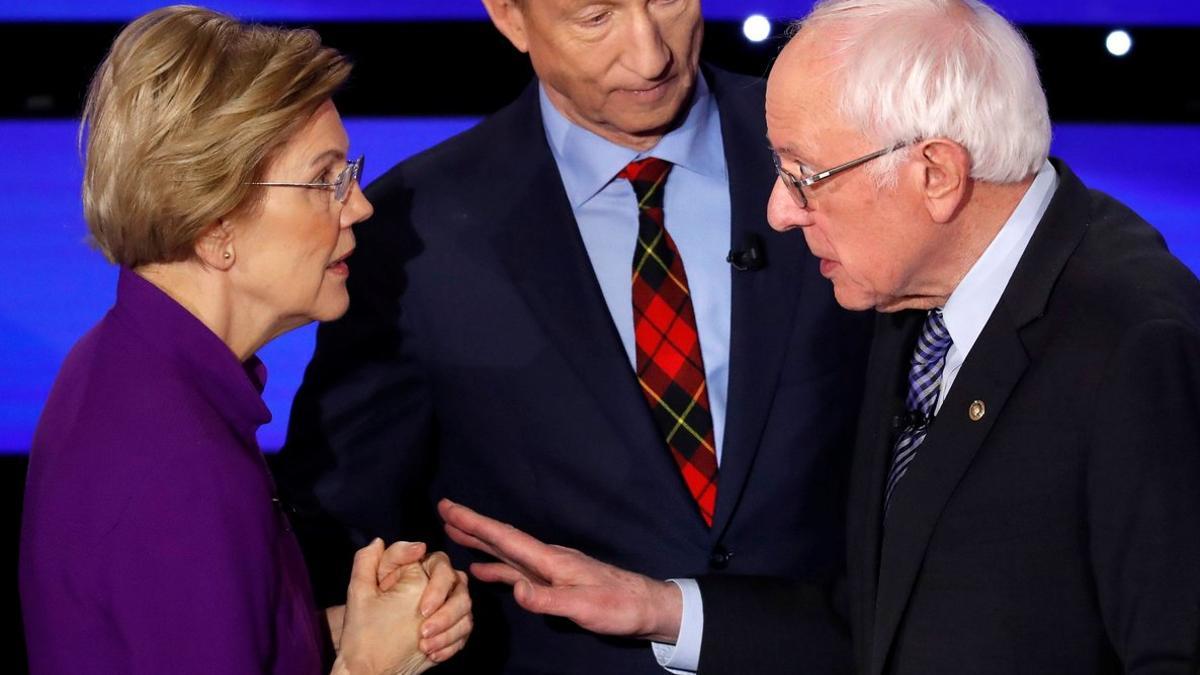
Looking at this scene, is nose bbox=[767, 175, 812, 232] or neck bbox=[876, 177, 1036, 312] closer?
neck bbox=[876, 177, 1036, 312]

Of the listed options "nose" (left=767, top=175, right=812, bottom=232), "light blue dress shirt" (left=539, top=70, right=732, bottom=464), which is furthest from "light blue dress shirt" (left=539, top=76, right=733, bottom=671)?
"nose" (left=767, top=175, right=812, bottom=232)

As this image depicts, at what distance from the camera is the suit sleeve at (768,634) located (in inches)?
101

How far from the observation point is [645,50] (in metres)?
2.62

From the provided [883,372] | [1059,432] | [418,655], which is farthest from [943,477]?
[418,655]

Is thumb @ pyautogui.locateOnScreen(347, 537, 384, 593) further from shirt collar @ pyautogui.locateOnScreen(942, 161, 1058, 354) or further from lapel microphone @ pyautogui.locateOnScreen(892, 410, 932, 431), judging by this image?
shirt collar @ pyautogui.locateOnScreen(942, 161, 1058, 354)

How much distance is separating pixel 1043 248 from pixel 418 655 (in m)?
1.02

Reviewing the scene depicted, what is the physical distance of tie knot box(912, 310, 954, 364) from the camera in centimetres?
227

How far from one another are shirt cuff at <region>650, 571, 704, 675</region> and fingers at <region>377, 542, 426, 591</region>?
49cm

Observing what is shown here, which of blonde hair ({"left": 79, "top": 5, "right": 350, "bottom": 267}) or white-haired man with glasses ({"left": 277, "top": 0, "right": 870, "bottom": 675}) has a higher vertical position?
blonde hair ({"left": 79, "top": 5, "right": 350, "bottom": 267})

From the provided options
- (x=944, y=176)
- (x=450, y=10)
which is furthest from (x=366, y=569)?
(x=450, y=10)

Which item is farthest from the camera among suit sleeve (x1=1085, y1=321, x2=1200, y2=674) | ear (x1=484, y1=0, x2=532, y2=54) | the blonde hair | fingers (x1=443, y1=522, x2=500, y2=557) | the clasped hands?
ear (x1=484, y1=0, x2=532, y2=54)

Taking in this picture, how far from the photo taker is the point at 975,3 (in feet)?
7.14

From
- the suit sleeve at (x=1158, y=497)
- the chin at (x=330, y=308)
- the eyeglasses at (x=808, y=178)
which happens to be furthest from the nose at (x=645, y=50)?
the suit sleeve at (x=1158, y=497)

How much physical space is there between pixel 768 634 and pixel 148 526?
3.49ft
